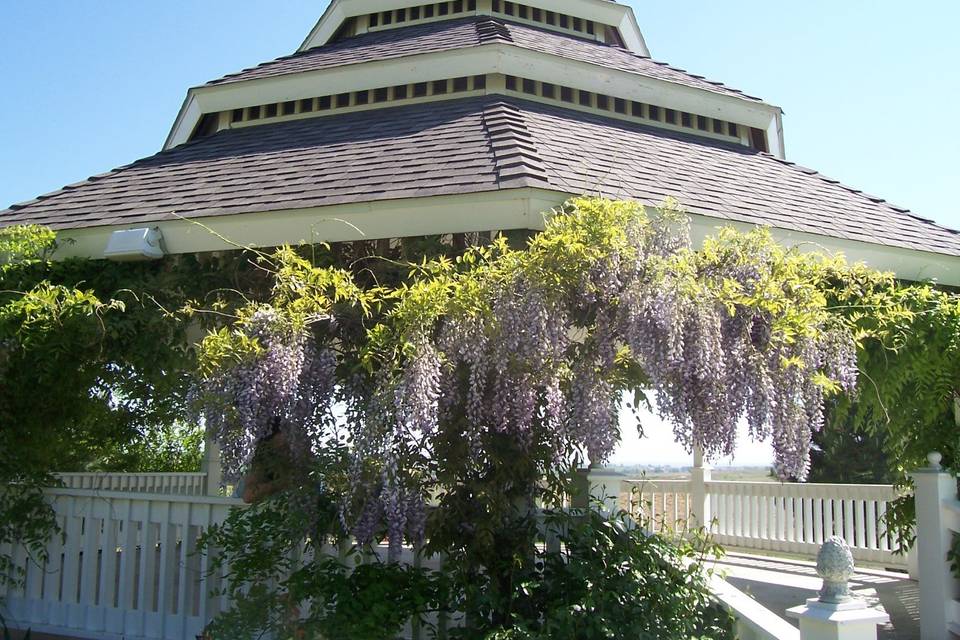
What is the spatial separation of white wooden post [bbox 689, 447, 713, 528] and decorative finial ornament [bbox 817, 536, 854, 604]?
7449 mm

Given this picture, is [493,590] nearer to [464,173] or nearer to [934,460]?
[464,173]

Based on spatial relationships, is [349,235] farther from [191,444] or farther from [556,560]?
[191,444]

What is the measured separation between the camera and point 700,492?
1142 cm

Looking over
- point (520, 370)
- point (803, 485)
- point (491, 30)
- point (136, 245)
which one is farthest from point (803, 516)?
point (136, 245)

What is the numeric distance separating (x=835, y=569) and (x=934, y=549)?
9.09ft

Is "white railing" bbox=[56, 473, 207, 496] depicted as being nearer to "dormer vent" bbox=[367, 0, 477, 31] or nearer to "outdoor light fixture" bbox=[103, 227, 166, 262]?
"outdoor light fixture" bbox=[103, 227, 166, 262]

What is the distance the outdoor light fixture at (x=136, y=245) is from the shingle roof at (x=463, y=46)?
2.91 m

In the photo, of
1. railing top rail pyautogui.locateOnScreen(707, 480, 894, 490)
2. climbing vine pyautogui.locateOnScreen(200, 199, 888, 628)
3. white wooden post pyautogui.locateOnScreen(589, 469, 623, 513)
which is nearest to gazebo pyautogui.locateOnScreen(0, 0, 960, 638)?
railing top rail pyautogui.locateOnScreen(707, 480, 894, 490)

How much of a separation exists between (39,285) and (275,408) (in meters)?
2.59

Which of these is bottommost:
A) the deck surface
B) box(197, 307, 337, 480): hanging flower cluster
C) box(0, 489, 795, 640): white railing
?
the deck surface

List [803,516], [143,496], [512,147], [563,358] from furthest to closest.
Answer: [803,516]
[512,147]
[143,496]
[563,358]

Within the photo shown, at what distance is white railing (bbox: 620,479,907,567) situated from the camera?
31.8ft

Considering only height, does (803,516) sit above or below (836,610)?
below

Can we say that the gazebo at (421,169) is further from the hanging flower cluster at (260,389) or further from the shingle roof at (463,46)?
the hanging flower cluster at (260,389)
